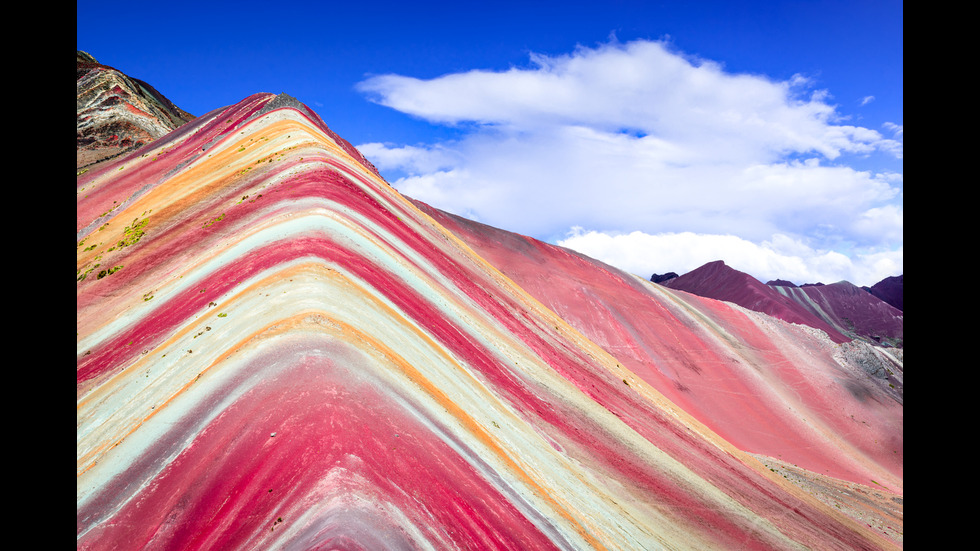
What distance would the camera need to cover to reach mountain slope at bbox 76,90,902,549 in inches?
325

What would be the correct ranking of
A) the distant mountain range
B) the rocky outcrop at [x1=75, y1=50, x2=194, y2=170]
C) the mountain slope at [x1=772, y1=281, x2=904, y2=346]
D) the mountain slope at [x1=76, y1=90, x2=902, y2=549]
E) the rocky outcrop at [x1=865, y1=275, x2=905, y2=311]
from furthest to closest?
1. the rocky outcrop at [x1=865, y1=275, x2=905, y2=311]
2. the mountain slope at [x1=772, y1=281, x2=904, y2=346]
3. the distant mountain range
4. the rocky outcrop at [x1=75, y1=50, x2=194, y2=170]
5. the mountain slope at [x1=76, y1=90, x2=902, y2=549]

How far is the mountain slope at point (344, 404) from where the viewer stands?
8.26 metres

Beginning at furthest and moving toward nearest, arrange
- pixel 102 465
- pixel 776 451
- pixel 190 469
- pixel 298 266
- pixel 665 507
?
pixel 776 451 → pixel 665 507 → pixel 298 266 → pixel 102 465 → pixel 190 469

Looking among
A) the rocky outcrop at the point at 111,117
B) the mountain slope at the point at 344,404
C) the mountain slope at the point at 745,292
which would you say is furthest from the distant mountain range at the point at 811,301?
the rocky outcrop at the point at 111,117

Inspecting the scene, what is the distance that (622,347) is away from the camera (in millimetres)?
41594

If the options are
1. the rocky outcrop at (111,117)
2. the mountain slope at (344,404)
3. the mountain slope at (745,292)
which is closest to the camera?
the mountain slope at (344,404)

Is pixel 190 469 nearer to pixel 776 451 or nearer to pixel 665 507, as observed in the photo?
pixel 665 507

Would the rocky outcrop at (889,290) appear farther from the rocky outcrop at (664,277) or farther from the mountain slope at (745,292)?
the rocky outcrop at (664,277)

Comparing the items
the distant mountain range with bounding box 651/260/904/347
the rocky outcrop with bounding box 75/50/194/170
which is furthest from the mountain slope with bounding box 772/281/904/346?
the rocky outcrop with bounding box 75/50/194/170

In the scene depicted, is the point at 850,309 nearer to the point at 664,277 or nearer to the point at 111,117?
the point at 664,277

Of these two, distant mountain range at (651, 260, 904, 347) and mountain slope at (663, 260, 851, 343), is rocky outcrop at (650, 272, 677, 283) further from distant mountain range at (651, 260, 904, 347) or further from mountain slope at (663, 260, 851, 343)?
mountain slope at (663, 260, 851, 343)
